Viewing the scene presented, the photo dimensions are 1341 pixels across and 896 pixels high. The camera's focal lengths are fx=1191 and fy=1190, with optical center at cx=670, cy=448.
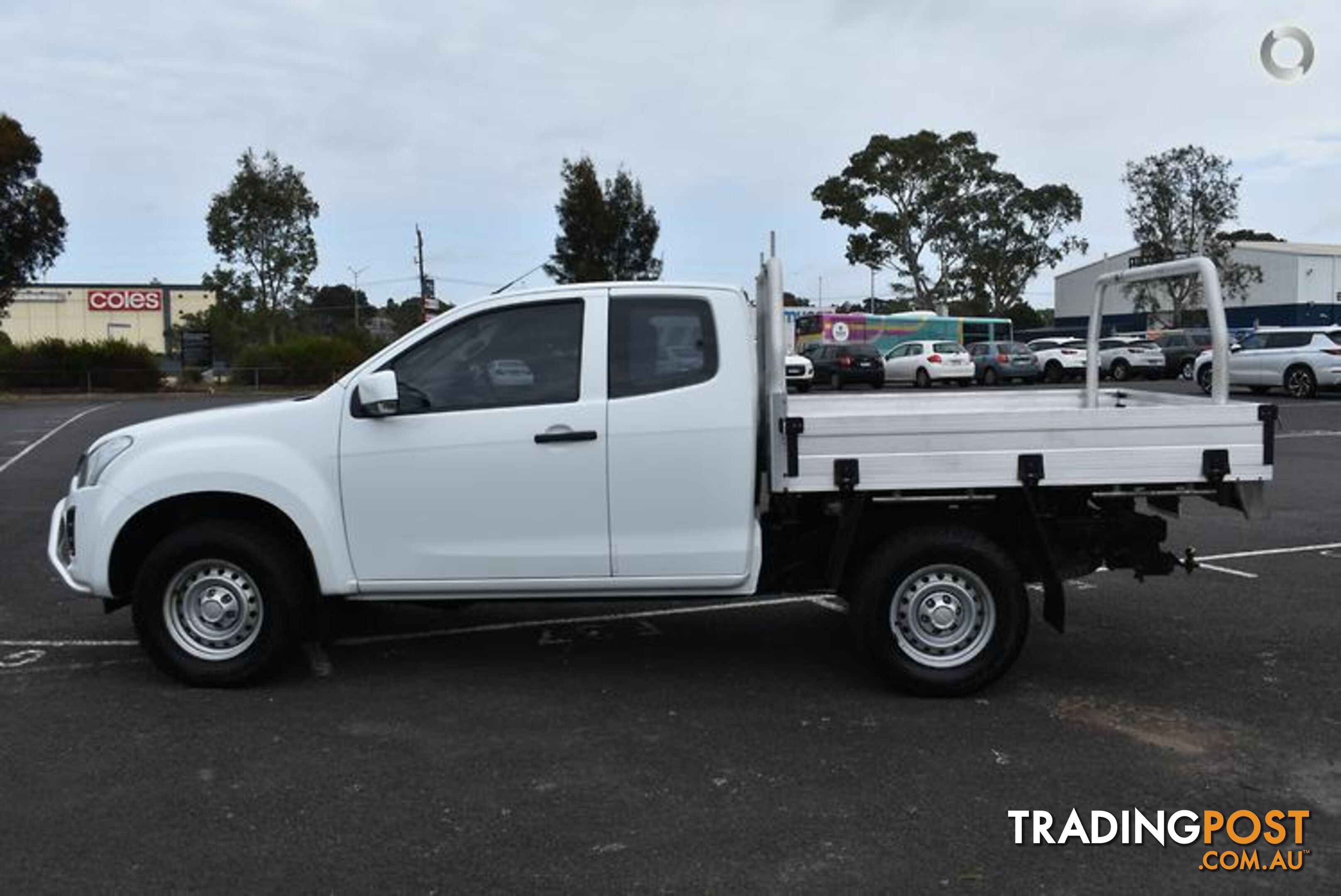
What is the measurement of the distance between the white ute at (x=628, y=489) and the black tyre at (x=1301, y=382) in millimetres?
23843

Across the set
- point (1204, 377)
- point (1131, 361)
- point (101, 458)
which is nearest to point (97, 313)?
point (1131, 361)

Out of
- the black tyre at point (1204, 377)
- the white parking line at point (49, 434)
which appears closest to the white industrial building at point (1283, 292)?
the black tyre at point (1204, 377)

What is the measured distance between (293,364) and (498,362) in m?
39.5

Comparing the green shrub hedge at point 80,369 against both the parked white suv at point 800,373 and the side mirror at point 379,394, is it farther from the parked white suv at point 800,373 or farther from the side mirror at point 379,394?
the side mirror at point 379,394

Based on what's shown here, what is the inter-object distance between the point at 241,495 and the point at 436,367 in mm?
1126

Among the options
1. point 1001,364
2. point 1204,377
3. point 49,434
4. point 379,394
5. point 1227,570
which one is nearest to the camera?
point 379,394

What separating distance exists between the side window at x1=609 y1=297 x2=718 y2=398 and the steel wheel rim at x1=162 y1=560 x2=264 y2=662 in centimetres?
206

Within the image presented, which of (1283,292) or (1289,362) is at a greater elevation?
(1283,292)

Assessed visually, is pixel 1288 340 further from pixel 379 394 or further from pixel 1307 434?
pixel 379 394

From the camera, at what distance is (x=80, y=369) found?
42.0m


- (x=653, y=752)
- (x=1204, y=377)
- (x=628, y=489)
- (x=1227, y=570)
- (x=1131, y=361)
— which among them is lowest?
(x=653, y=752)

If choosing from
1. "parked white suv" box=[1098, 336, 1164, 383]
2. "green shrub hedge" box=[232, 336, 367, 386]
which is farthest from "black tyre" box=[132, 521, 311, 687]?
"green shrub hedge" box=[232, 336, 367, 386]

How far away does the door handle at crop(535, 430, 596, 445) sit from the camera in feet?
18.1

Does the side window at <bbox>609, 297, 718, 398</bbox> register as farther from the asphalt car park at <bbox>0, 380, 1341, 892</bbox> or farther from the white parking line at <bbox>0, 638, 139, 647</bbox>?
the white parking line at <bbox>0, 638, 139, 647</bbox>
